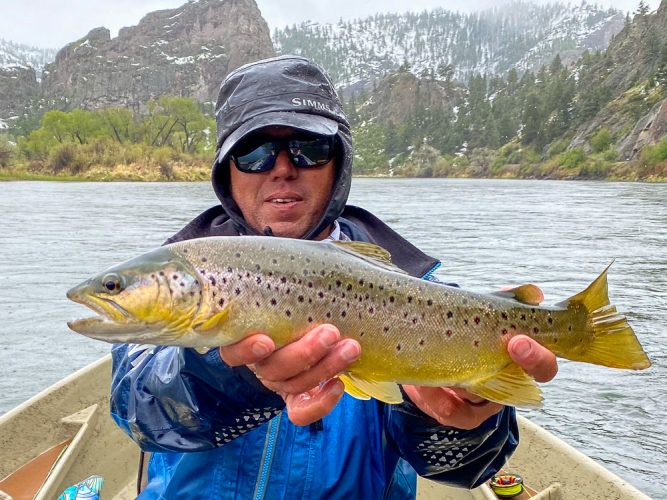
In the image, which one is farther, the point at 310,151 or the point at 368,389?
the point at 310,151

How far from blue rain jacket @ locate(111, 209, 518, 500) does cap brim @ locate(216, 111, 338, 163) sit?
42.2 inches

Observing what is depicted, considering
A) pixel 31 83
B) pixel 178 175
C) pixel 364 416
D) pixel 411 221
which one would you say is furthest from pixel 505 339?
pixel 31 83

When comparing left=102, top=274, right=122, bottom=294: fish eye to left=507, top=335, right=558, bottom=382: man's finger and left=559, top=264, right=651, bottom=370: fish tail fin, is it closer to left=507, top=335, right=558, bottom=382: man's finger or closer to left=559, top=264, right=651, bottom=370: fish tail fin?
left=507, top=335, right=558, bottom=382: man's finger

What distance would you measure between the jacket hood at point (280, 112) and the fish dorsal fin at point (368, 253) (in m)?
0.84

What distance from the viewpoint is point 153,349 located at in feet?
8.29

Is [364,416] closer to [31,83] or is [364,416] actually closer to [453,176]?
Answer: [453,176]

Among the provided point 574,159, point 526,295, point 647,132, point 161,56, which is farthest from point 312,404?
point 161,56

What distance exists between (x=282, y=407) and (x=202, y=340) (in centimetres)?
44

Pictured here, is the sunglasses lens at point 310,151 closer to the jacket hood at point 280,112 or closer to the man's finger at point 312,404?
the jacket hood at point 280,112

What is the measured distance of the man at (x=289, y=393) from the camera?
2.04 m

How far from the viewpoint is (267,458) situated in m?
2.38

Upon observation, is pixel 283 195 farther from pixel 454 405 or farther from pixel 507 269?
pixel 507 269

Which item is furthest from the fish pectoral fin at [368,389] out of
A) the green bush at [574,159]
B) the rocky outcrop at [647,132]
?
the green bush at [574,159]

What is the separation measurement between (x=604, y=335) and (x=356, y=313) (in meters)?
0.94
